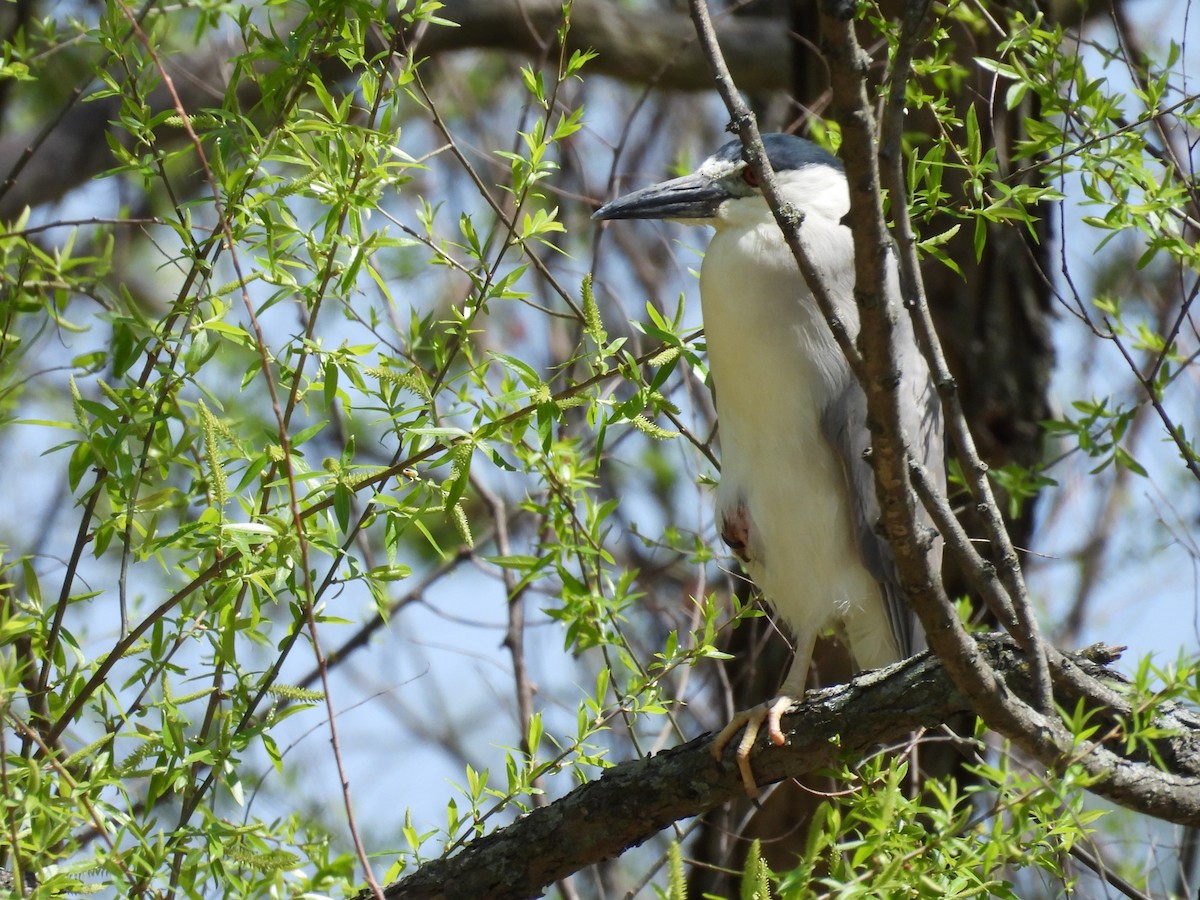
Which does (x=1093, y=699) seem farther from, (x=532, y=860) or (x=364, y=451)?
(x=364, y=451)

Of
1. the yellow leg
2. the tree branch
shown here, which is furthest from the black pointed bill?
the tree branch

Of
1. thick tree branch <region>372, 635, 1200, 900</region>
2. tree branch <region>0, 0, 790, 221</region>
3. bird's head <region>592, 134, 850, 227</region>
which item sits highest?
tree branch <region>0, 0, 790, 221</region>

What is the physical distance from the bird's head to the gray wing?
0.37 m

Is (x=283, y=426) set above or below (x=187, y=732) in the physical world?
below

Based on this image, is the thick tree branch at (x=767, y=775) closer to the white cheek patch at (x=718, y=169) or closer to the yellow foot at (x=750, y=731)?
the yellow foot at (x=750, y=731)

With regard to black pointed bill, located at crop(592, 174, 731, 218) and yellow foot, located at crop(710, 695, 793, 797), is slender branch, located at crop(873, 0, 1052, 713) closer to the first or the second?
yellow foot, located at crop(710, 695, 793, 797)

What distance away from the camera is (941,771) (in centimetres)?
341

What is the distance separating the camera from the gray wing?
252cm

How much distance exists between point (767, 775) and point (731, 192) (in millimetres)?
1251

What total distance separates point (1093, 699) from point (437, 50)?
10.1 ft

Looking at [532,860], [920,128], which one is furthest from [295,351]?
[920,128]

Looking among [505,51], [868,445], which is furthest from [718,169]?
[505,51]

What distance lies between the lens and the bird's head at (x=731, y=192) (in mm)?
2715

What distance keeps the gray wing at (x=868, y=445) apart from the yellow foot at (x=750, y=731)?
43 centimetres
